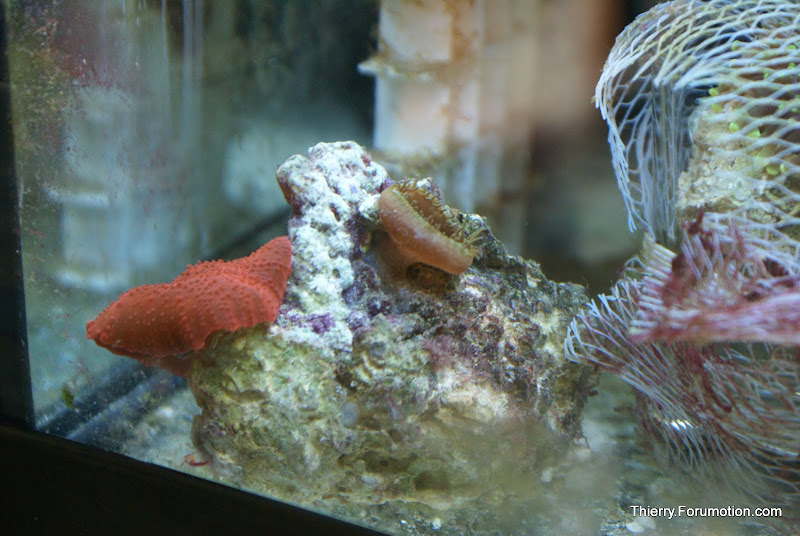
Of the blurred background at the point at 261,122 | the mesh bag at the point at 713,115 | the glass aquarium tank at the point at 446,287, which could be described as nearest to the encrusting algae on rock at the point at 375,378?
the glass aquarium tank at the point at 446,287

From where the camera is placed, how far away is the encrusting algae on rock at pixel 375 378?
1.55m

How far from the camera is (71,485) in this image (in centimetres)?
176

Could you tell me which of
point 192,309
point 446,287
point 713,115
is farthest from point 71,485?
point 713,115

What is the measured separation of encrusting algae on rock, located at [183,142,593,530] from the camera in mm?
1554

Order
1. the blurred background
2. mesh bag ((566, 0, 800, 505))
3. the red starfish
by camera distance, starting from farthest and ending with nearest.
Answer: the blurred background
the red starfish
mesh bag ((566, 0, 800, 505))

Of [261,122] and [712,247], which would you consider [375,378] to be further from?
[261,122]

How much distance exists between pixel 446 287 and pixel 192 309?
759 millimetres

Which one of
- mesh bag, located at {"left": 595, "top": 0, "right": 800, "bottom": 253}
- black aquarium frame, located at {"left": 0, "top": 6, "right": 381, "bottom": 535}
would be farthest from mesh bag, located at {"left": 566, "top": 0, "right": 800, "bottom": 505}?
black aquarium frame, located at {"left": 0, "top": 6, "right": 381, "bottom": 535}

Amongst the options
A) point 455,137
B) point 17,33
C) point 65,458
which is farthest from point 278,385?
point 17,33

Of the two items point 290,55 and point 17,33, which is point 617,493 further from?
point 17,33

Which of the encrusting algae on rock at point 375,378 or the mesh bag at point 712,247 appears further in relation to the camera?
the encrusting algae on rock at point 375,378

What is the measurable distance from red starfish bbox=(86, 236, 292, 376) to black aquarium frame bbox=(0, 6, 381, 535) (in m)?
0.36

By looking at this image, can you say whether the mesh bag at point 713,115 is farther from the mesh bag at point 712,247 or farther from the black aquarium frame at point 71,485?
the black aquarium frame at point 71,485

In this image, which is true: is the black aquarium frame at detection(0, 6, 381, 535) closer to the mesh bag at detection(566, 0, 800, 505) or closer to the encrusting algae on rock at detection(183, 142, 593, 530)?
the encrusting algae on rock at detection(183, 142, 593, 530)
